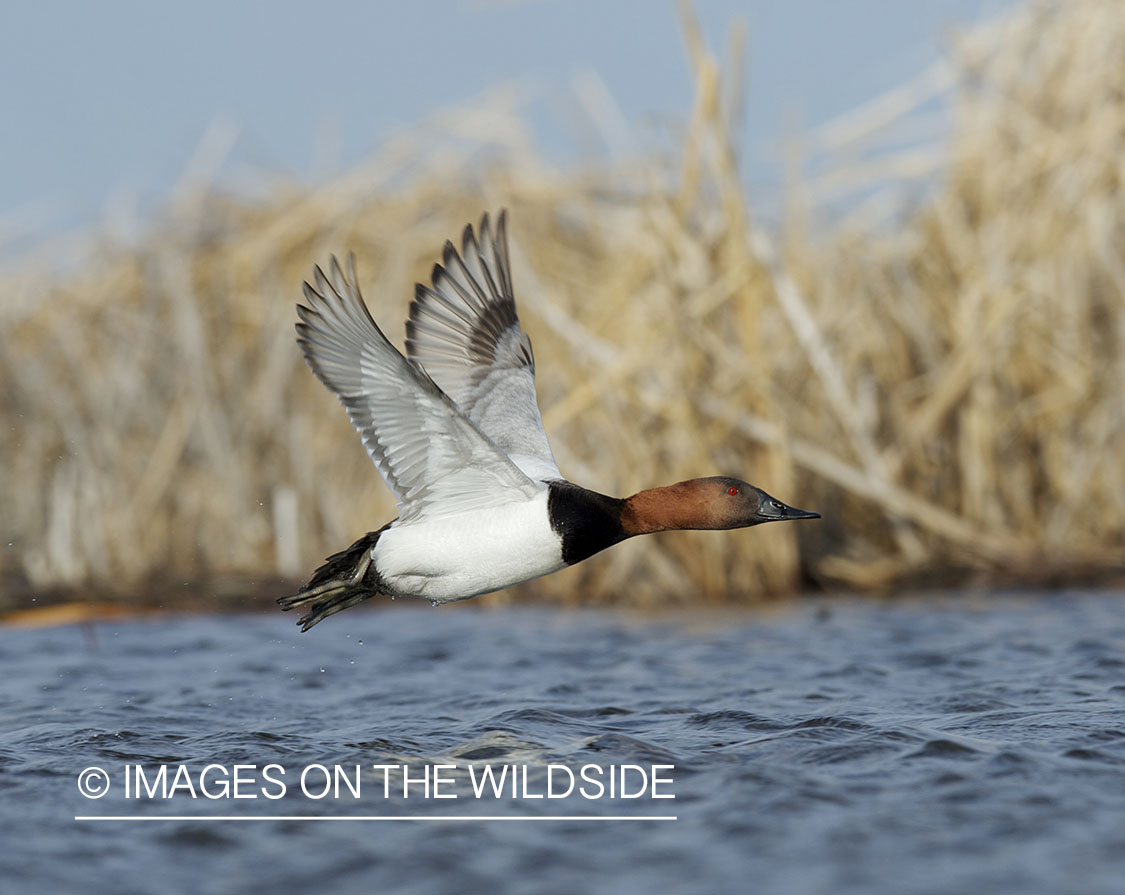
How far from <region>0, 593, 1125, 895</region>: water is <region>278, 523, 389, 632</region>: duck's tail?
475 millimetres

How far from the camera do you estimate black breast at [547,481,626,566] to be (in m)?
4.73

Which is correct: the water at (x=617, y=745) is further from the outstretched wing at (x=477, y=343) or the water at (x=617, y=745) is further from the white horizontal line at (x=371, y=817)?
the outstretched wing at (x=477, y=343)

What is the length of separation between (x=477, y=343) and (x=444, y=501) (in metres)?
0.98

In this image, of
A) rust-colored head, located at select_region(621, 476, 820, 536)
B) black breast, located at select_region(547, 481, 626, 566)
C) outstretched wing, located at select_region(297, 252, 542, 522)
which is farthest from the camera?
rust-colored head, located at select_region(621, 476, 820, 536)

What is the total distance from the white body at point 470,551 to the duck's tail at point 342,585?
7 cm

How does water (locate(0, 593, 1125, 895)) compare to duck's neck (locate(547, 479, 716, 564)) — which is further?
duck's neck (locate(547, 479, 716, 564))

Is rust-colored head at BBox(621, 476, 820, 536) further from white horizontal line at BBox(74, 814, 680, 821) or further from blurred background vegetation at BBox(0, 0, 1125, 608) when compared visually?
blurred background vegetation at BBox(0, 0, 1125, 608)

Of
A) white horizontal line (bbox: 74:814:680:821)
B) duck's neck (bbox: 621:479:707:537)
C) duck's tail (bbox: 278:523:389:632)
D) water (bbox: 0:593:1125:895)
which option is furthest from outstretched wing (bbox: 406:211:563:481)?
white horizontal line (bbox: 74:814:680:821)

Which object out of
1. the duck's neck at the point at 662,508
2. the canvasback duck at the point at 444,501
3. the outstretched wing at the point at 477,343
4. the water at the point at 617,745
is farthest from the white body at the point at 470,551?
the outstretched wing at the point at 477,343

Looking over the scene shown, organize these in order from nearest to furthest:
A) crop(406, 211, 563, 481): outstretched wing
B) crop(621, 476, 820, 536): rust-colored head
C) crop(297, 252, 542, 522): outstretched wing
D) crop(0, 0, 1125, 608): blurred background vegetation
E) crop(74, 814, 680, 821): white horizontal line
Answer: crop(74, 814, 680, 821): white horizontal line
crop(297, 252, 542, 522): outstretched wing
crop(621, 476, 820, 536): rust-colored head
crop(406, 211, 563, 481): outstretched wing
crop(0, 0, 1125, 608): blurred background vegetation

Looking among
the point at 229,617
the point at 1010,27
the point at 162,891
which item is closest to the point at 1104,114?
the point at 1010,27

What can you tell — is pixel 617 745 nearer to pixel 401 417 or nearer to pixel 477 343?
pixel 401 417

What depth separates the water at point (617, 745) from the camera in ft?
11.7

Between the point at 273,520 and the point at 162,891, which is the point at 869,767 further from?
the point at 273,520
